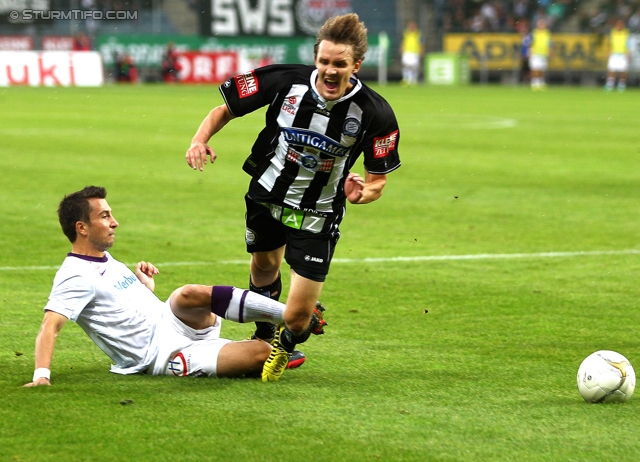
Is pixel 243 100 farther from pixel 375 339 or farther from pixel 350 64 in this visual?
pixel 375 339

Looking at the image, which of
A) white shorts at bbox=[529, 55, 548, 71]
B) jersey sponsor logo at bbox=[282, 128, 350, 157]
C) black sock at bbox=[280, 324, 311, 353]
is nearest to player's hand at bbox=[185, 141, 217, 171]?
jersey sponsor logo at bbox=[282, 128, 350, 157]

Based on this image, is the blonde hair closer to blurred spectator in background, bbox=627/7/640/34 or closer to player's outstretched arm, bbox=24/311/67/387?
player's outstretched arm, bbox=24/311/67/387

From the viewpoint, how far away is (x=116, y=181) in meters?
13.1

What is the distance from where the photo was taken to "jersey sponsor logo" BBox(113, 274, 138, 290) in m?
5.14

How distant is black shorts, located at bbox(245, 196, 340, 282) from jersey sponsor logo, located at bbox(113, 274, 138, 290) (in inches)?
28.7

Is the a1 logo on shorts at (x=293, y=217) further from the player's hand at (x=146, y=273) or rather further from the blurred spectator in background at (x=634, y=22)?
the blurred spectator in background at (x=634, y=22)

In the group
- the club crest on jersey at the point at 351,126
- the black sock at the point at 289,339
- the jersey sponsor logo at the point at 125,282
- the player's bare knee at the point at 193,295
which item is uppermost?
the club crest on jersey at the point at 351,126

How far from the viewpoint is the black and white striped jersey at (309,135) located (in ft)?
17.5

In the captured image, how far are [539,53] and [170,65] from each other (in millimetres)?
12834

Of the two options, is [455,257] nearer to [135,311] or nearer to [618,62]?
[135,311]

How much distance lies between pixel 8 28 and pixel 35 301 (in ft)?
111

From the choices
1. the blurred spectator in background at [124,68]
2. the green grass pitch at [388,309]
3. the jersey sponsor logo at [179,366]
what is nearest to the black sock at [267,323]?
the green grass pitch at [388,309]

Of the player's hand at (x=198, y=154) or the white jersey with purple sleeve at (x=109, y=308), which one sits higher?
the player's hand at (x=198, y=154)

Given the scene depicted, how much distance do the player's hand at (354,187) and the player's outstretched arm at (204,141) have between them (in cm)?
66
